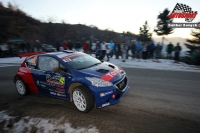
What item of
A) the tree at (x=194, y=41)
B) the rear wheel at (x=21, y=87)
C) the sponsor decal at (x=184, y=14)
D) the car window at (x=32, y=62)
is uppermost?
the sponsor decal at (x=184, y=14)

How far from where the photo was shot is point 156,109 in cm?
448

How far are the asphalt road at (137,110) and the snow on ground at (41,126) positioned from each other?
147 millimetres

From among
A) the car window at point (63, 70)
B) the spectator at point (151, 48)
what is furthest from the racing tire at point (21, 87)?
the spectator at point (151, 48)

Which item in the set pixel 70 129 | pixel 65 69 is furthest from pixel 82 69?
pixel 70 129

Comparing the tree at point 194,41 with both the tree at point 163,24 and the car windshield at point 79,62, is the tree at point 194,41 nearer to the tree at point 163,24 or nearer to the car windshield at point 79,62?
the tree at point 163,24

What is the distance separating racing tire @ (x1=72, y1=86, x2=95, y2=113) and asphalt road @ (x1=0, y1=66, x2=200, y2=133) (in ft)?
0.66

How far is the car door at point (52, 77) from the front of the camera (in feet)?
15.8

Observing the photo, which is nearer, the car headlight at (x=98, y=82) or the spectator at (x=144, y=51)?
the car headlight at (x=98, y=82)

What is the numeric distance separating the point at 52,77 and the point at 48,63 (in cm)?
59

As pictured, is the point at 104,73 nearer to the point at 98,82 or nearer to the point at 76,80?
the point at 98,82

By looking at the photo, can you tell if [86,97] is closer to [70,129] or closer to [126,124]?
[70,129]

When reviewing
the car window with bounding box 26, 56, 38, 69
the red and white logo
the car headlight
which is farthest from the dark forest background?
the car headlight

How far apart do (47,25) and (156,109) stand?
32.8 metres

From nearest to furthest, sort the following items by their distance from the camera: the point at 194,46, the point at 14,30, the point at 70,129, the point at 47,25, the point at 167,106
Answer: the point at 70,129 → the point at 167,106 → the point at 194,46 → the point at 14,30 → the point at 47,25
